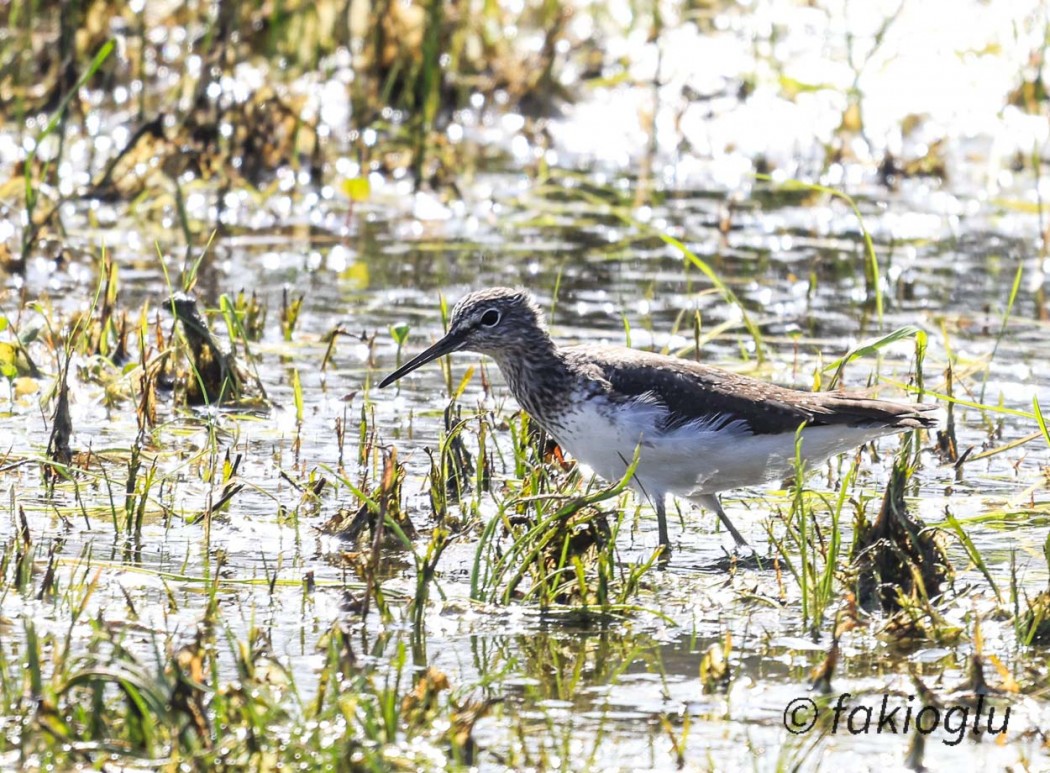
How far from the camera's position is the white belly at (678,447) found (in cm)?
617

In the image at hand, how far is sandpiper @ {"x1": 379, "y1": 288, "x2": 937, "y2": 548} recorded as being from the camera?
6184 millimetres

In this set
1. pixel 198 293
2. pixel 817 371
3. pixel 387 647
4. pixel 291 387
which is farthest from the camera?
pixel 198 293

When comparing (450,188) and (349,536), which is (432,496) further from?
(450,188)

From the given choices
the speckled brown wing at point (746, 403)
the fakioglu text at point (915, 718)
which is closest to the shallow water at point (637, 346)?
the fakioglu text at point (915, 718)

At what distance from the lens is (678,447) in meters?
6.15

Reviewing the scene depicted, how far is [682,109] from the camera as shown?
1237cm

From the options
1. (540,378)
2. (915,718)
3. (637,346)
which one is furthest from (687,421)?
(637,346)

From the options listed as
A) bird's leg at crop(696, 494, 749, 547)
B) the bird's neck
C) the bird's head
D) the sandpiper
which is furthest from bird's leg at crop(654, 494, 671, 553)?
the bird's head

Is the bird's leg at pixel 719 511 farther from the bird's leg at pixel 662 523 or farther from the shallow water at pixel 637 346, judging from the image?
the bird's leg at pixel 662 523

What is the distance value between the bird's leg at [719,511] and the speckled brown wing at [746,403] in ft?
1.01

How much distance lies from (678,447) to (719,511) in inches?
12.2

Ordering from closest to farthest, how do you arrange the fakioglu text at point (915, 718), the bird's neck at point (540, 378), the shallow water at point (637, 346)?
the fakioglu text at point (915, 718), the shallow water at point (637, 346), the bird's neck at point (540, 378)

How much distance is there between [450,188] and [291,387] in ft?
11.3

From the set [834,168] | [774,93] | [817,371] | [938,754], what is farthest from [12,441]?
[774,93]
